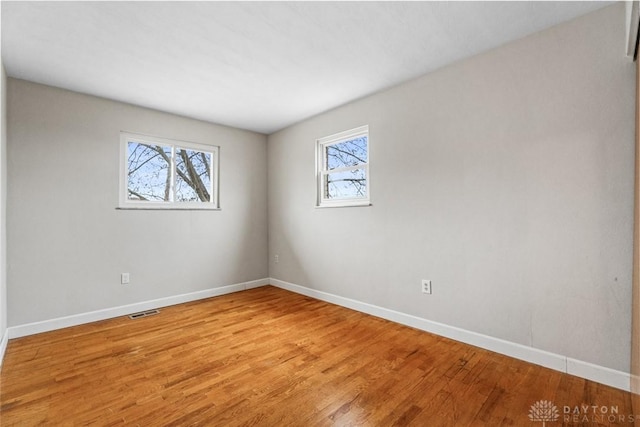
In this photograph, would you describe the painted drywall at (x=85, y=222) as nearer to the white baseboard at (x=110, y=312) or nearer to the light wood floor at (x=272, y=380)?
the white baseboard at (x=110, y=312)

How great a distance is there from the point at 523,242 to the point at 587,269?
0.39m

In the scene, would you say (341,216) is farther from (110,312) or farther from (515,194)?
(110,312)

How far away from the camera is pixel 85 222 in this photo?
10.1 ft

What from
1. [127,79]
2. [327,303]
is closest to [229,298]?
[327,303]

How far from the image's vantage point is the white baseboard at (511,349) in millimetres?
1842

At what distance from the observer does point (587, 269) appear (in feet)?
6.31

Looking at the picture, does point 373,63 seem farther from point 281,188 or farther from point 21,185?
point 21,185

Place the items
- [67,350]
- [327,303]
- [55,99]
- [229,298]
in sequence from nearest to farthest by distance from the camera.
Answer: [67,350], [55,99], [327,303], [229,298]

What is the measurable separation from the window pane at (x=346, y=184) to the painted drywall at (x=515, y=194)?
0.87ft

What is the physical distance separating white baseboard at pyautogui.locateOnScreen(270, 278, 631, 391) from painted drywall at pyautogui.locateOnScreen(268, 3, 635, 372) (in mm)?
53

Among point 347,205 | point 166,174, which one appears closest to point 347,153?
point 347,205

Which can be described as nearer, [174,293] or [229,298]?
[174,293]

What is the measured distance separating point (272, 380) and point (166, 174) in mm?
2964

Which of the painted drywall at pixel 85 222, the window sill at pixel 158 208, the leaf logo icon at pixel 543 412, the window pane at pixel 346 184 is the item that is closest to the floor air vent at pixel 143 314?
the painted drywall at pixel 85 222
